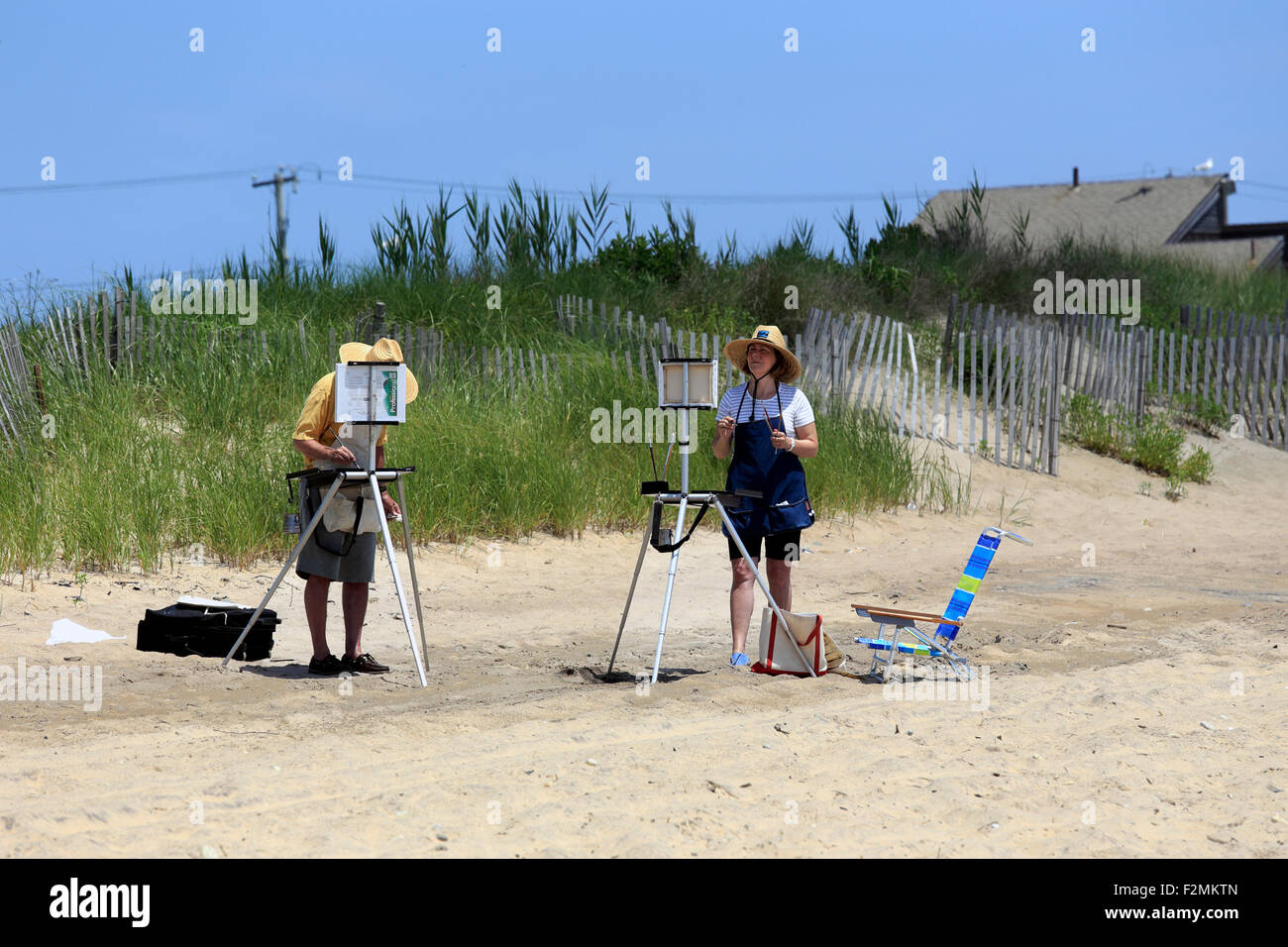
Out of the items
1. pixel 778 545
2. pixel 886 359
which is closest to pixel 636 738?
pixel 778 545

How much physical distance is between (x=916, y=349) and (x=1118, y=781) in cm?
1193

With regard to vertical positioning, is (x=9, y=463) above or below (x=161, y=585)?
above

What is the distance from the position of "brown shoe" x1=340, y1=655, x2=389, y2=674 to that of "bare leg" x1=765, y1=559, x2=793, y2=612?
204cm

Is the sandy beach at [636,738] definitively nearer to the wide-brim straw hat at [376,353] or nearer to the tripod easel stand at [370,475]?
the tripod easel stand at [370,475]

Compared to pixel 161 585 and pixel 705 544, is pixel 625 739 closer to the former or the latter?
pixel 161 585

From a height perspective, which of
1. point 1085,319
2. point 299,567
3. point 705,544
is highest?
point 1085,319

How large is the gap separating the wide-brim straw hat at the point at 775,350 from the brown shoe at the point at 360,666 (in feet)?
7.85

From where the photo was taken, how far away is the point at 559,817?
397 cm

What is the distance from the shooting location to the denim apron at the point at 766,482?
6348mm

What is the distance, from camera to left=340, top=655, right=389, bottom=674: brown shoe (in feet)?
20.7

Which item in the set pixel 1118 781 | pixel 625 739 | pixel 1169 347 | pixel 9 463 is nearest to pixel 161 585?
pixel 9 463

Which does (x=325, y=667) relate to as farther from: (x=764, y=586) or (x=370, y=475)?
(x=764, y=586)

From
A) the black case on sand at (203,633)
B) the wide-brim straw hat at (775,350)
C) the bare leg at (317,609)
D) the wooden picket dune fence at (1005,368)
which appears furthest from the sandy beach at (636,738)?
the wooden picket dune fence at (1005,368)

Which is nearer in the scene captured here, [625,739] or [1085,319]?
[625,739]
